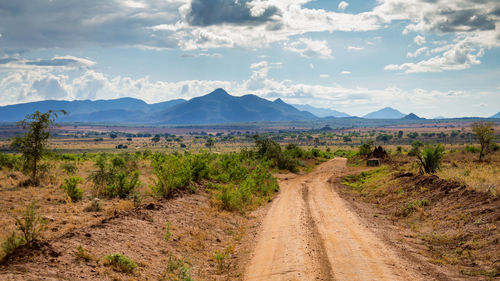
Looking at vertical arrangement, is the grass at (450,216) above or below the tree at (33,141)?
below

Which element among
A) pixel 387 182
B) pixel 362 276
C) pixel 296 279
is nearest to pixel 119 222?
pixel 296 279

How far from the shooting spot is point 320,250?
11500mm

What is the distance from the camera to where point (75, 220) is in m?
13.0

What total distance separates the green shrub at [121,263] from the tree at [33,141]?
14870mm

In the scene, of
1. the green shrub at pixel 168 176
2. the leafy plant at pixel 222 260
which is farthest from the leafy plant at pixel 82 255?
the green shrub at pixel 168 176

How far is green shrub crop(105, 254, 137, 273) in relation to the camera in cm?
874

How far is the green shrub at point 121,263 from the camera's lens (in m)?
8.74

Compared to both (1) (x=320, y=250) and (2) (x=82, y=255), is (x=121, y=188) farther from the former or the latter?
(1) (x=320, y=250)

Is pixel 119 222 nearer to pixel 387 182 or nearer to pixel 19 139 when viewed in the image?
pixel 19 139

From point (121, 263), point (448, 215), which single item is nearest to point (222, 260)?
point (121, 263)

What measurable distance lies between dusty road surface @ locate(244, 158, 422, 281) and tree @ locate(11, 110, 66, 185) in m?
14.1

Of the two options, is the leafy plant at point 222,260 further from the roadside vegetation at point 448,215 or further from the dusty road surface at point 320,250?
the roadside vegetation at point 448,215

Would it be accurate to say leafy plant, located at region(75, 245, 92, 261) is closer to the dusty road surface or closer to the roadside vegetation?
the dusty road surface

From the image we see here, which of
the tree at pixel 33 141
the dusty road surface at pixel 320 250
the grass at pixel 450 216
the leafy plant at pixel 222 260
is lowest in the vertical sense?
the leafy plant at pixel 222 260
